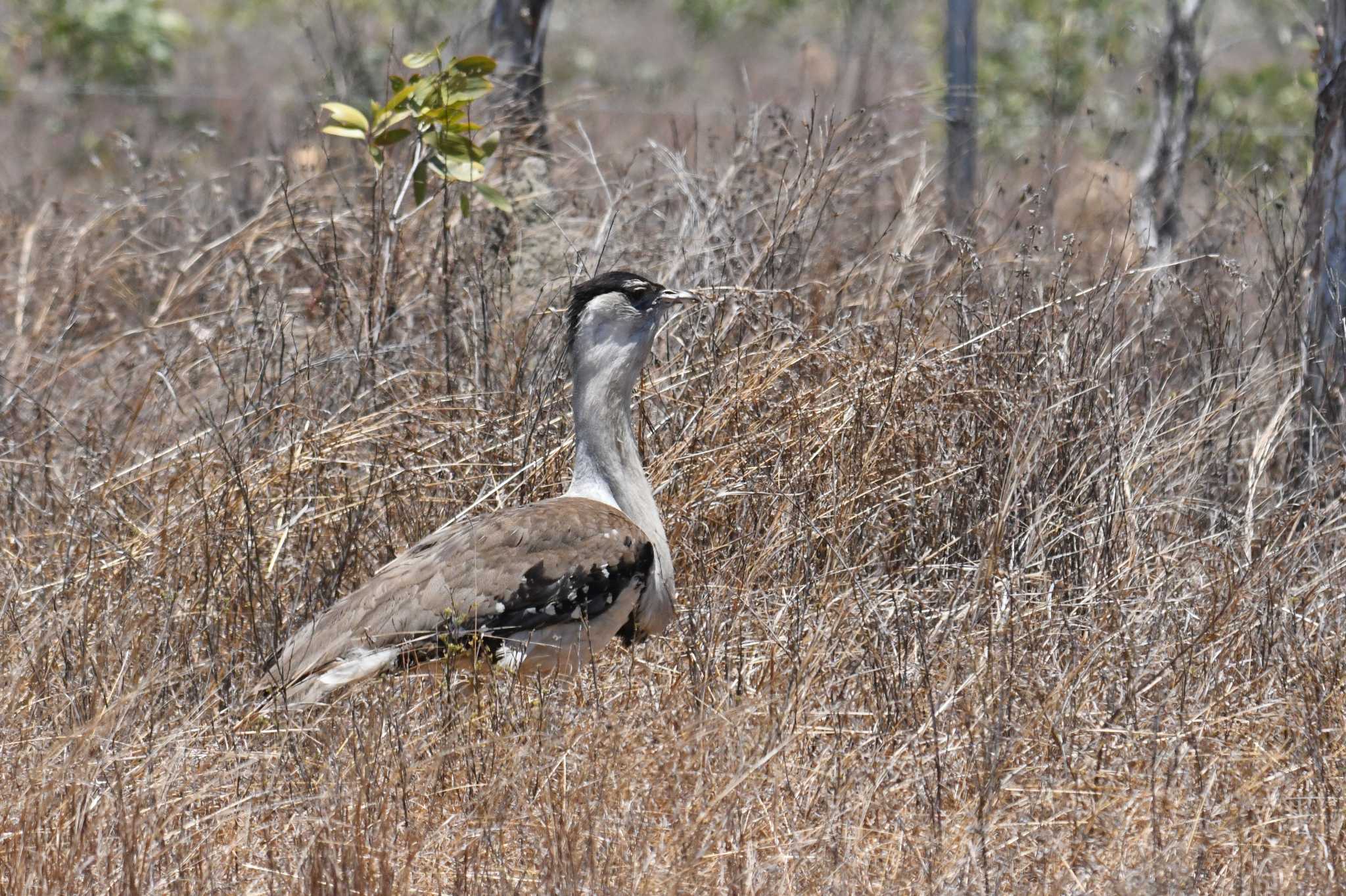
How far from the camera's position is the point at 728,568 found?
4.66 meters

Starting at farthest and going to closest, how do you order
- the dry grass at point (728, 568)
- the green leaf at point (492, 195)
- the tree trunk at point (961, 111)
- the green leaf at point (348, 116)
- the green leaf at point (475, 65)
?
the tree trunk at point (961, 111)
the green leaf at point (492, 195)
the green leaf at point (348, 116)
the green leaf at point (475, 65)
the dry grass at point (728, 568)

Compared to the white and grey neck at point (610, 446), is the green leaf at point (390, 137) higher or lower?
higher

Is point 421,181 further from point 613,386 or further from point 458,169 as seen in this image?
point 613,386

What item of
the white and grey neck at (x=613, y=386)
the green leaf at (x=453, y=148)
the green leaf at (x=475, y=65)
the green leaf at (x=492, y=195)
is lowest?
the white and grey neck at (x=613, y=386)

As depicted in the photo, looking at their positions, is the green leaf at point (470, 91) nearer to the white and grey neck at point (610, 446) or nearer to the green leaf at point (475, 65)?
the green leaf at point (475, 65)

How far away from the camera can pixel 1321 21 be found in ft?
18.2

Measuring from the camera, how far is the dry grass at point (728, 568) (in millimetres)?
3289

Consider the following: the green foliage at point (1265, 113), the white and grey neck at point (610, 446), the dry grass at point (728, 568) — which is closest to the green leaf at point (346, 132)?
the dry grass at point (728, 568)

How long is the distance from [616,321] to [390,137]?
1291mm

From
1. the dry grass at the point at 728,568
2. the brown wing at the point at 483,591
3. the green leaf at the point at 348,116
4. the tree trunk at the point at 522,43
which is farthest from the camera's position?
the tree trunk at the point at 522,43

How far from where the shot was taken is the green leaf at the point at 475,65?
5.04m

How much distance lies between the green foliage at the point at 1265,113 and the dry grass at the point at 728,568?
154 inches

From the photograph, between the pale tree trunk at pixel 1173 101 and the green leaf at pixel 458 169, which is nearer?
the green leaf at pixel 458 169

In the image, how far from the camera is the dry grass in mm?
3289
